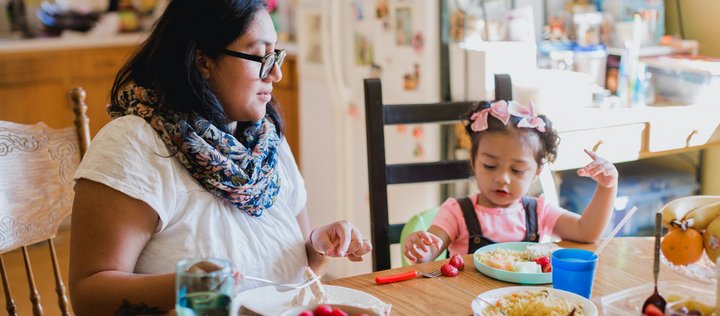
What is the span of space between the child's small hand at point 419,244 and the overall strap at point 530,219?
33cm

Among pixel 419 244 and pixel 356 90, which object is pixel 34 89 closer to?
pixel 356 90

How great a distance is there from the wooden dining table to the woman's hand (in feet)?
0.28

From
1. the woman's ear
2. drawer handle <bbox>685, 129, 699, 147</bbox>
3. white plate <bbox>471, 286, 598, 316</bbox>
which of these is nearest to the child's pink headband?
white plate <bbox>471, 286, 598, 316</bbox>

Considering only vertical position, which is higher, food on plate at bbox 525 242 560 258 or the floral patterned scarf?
the floral patterned scarf

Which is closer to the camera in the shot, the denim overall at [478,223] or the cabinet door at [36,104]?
the denim overall at [478,223]

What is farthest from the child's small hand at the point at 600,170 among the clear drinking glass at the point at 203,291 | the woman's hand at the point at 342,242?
the clear drinking glass at the point at 203,291

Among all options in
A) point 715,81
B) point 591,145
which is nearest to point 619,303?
point 591,145

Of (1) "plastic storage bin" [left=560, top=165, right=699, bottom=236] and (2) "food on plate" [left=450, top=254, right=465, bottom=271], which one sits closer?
(2) "food on plate" [left=450, top=254, right=465, bottom=271]

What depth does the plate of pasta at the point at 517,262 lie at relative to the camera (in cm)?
143

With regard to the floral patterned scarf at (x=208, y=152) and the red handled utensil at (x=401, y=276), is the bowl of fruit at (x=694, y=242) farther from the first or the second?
the floral patterned scarf at (x=208, y=152)

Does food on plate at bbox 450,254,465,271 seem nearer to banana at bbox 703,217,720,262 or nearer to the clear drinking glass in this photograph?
banana at bbox 703,217,720,262

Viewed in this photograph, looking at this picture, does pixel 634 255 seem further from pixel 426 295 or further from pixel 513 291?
pixel 426 295

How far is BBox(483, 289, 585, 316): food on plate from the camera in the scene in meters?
1.21

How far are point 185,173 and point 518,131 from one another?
772 millimetres
